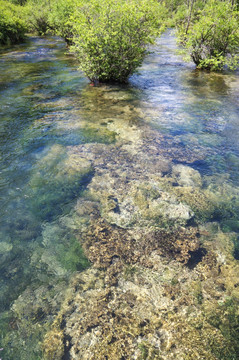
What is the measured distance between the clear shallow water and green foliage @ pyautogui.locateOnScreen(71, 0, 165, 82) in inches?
52.0

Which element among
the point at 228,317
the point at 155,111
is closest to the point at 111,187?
the point at 228,317

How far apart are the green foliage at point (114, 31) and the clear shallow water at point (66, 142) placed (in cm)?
132

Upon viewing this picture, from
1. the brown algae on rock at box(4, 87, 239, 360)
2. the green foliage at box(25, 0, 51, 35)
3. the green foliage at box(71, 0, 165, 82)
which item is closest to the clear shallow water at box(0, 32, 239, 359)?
the brown algae on rock at box(4, 87, 239, 360)

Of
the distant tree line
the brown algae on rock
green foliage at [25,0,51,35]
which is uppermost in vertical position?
green foliage at [25,0,51,35]

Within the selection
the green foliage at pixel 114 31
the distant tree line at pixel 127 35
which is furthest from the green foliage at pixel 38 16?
the green foliage at pixel 114 31

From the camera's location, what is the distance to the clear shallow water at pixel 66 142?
3.99m

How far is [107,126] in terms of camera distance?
8555mm

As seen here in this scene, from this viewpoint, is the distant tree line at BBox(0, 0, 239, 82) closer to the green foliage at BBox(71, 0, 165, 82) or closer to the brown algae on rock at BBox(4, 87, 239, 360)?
the green foliage at BBox(71, 0, 165, 82)

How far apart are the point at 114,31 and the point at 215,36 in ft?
22.8

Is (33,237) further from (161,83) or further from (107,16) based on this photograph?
(161,83)

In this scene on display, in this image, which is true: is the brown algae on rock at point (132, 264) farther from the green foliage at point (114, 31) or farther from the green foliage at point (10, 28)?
the green foliage at point (10, 28)

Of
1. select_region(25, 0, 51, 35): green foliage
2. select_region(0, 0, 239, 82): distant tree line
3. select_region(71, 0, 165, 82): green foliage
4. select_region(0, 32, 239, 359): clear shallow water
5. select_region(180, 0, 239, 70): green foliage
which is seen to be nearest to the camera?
select_region(0, 32, 239, 359): clear shallow water

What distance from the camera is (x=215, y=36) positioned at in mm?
13984

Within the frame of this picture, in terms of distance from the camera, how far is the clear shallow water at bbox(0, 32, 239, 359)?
3.99 metres
